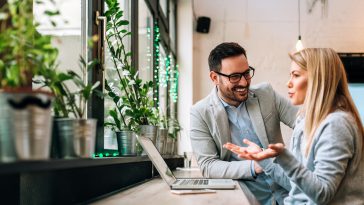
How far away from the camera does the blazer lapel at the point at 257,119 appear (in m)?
2.96

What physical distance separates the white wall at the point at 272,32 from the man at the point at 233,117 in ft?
13.7

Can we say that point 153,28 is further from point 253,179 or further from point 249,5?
point 249,5

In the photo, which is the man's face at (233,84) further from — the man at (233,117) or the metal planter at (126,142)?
the metal planter at (126,142)

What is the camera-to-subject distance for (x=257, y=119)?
299 centimetres

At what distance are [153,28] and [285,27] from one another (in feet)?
10.8

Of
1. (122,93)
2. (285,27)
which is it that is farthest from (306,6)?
(122,93)

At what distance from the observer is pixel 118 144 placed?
2.52m

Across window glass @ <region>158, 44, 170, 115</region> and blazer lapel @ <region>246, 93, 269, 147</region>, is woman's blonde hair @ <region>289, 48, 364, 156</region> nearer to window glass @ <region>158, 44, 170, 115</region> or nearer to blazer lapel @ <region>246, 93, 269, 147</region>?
blazer lapel @ <region>246, 93, 269, 147</region>

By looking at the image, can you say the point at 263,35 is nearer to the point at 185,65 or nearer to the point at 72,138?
the point at 185,65

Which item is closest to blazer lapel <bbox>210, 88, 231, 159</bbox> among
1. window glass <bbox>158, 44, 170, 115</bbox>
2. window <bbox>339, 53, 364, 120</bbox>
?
window glass <bbox>158, 44, 170, 115</bbox>

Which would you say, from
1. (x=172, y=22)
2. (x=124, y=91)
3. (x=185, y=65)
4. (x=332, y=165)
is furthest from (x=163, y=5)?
(x=332, y=165)

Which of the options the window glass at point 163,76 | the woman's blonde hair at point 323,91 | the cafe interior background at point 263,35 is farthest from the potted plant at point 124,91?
the cafe interior background at point 263,35

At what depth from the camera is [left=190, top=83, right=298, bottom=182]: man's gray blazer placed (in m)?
2.97

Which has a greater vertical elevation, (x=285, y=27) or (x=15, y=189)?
(x=285, y=27)
